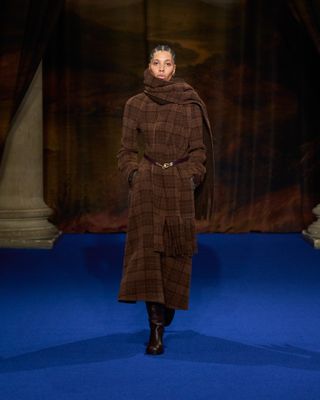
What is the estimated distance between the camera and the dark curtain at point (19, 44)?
773 cm

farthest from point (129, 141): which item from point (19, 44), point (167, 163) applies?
point (19, 44)

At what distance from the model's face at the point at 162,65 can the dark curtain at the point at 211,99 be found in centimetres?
520

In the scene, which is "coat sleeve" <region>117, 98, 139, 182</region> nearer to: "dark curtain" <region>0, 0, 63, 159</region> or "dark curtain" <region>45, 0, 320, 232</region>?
"dark curtain" <region>0, 0, 63, 159</region>

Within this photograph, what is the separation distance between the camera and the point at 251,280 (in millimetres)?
6227

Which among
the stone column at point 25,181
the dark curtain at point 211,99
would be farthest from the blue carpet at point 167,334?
the dark curtain at point 211,99

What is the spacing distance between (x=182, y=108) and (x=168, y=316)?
1.07 m

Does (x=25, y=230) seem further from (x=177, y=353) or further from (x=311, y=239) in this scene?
(x=177, y=353)

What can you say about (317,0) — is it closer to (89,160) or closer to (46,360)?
(89,160)

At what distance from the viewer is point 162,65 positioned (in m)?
4.03

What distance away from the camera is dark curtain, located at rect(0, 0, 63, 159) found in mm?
7734

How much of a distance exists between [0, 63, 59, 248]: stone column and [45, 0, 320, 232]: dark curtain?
3.70 feet

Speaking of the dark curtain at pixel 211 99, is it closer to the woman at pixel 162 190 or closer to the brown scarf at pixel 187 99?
the brown scarf at pixel 187 99

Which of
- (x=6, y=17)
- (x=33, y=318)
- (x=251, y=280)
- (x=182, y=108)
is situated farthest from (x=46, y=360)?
(x=6, y=17)

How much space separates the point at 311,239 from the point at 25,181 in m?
2.89
